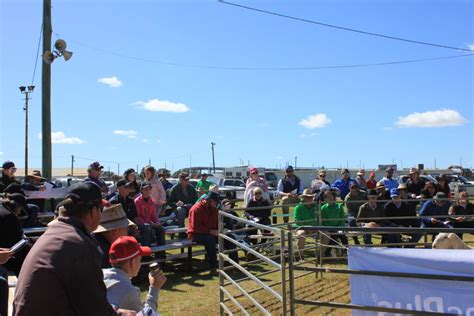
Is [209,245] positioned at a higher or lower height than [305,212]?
lower

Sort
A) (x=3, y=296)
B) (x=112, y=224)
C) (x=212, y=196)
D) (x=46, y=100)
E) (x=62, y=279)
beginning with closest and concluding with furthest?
(x=62, y=279)
(x=112, y=224)
(x=3, y=296)
(x=212, y=196)
(x=46, y=100)

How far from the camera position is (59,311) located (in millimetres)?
2365

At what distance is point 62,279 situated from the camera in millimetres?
2338

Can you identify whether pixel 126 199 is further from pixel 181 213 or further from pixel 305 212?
pixel 305 212

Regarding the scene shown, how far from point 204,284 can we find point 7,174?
455cm

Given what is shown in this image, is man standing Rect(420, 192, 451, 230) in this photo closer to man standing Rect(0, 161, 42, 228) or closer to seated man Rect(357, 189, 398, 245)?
seated man Rect(357, 189, 398, 245)

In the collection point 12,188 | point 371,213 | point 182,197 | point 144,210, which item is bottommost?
point 371,213

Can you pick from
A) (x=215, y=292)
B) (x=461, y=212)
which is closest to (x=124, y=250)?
(x=215, y=292)

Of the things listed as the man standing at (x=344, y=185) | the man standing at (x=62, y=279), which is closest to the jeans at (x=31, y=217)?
the man standing at (x=62, y=279)

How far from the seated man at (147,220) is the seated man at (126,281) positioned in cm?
609

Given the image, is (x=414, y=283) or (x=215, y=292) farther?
(x=215, y=292)

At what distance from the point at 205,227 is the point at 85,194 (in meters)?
6.98

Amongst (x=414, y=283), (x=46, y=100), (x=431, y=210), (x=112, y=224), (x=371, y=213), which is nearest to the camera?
(x=414, y=283)

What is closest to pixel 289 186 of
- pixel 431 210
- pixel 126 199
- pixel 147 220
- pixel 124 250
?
pixel 431 210
